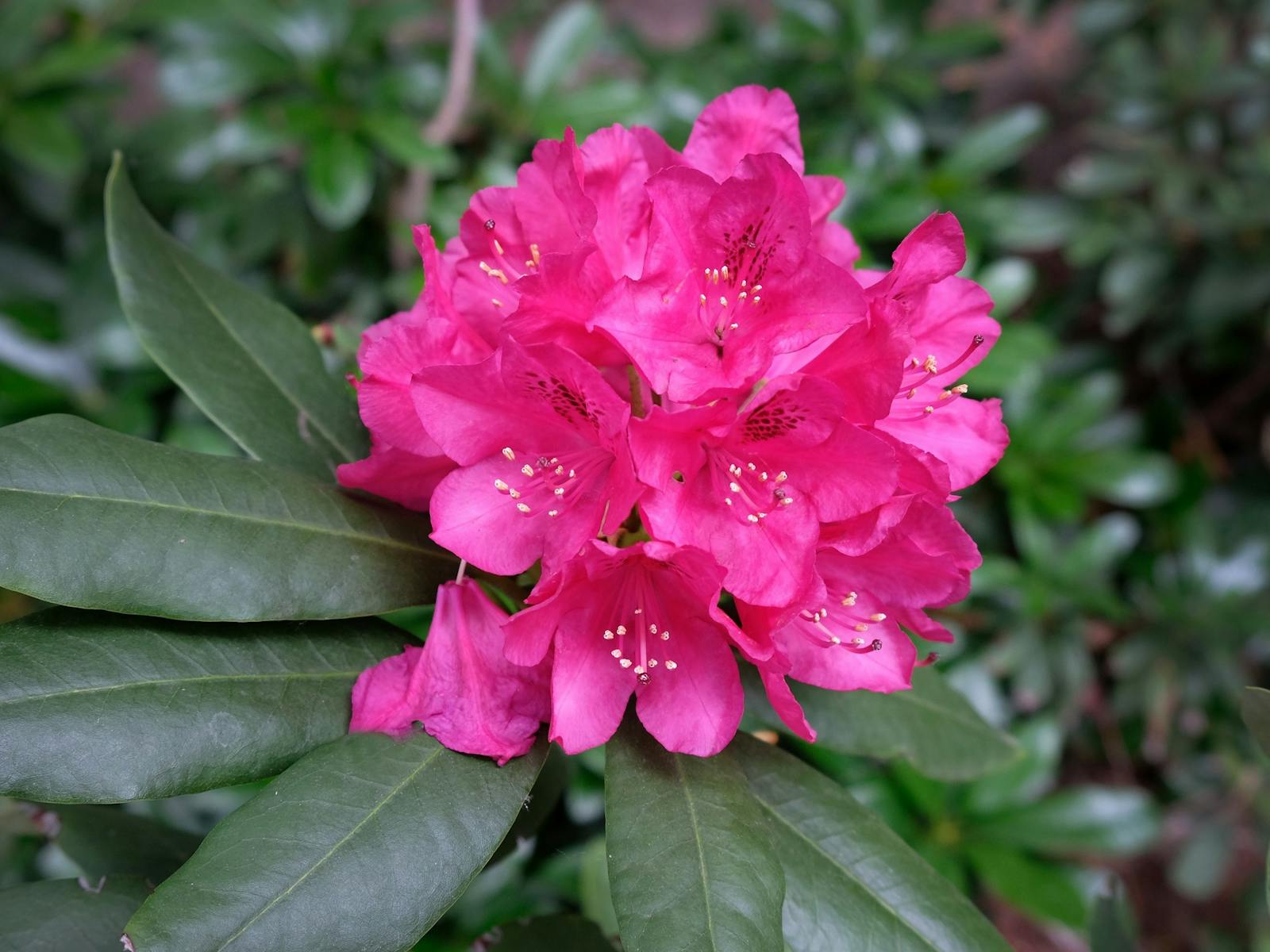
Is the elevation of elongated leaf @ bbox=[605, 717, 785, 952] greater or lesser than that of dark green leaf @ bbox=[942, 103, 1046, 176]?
greater

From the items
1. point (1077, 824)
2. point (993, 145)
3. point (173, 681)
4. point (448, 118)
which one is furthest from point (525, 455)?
point (993, 145)

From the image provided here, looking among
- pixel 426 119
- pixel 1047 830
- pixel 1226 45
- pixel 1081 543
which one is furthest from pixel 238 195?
pixel 1226 45

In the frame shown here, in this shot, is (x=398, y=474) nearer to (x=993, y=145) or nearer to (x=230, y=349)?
(x=230, y=349)

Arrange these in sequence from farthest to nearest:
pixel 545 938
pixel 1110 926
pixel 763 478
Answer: pixel 1110 926 < pixel 545 938 < pixel 763 478

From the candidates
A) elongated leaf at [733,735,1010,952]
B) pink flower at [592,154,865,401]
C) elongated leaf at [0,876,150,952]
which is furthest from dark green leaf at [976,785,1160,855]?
elongated leaf at [0,876,150,952]

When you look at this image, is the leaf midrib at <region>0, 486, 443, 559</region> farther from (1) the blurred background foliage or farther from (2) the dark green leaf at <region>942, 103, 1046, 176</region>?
(2) the dark green leaf at <region>942, 103, 1046, 176</region>

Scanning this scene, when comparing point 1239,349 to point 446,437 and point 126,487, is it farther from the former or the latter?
point 126,487

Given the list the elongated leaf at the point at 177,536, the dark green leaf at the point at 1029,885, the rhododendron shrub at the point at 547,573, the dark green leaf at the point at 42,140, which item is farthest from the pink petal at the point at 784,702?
the dark green leaf at the point at 42,140
